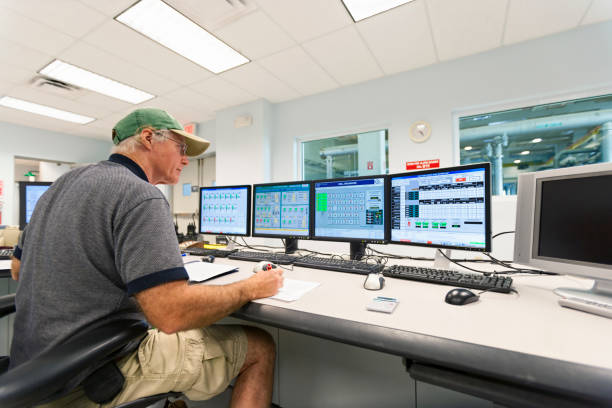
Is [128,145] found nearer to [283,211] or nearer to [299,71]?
[283,211]

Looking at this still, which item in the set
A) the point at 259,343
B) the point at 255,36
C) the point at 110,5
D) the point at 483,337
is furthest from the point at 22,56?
the point at 483,337

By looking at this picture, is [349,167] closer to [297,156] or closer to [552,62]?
[297,156]

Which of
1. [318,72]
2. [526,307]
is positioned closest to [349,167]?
[318,72]

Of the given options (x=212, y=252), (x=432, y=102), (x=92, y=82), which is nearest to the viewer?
(x=212, y=252)

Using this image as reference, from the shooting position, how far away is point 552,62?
2.61 meters

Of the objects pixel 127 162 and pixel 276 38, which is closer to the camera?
pixel 127 162

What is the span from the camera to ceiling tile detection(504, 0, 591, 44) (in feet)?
7.26

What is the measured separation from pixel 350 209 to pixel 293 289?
63cm

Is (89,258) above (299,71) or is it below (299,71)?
below

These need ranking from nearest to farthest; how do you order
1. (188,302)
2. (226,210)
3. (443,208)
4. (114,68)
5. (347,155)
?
1. (188,302)
2. (443,208)
3. (226,210)
4. (114,68)
5. (347,155)

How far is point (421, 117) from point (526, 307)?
111 inches

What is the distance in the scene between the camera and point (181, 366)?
82 centimetres

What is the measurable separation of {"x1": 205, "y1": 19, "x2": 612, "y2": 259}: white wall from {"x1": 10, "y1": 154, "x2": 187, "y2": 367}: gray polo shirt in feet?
8.92

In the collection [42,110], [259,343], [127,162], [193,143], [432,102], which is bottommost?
[259,343]
